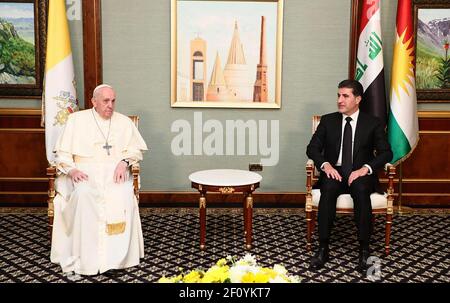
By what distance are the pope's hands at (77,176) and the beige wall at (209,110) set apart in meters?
1.65

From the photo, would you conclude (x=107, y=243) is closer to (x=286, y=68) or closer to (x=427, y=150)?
(x=286, y=68)

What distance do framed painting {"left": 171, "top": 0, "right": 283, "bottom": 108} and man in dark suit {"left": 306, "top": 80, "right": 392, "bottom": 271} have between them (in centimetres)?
122

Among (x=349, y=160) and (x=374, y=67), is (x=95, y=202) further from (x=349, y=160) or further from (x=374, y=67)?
(x=374, y=67)

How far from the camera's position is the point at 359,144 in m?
4.14

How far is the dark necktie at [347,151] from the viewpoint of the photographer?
412 centimetres

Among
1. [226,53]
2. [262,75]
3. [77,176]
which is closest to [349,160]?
[262,75]

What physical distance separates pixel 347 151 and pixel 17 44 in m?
3.43

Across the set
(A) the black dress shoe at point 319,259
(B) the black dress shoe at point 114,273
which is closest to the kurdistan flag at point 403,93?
(A) the black dress shoe at point 319,259

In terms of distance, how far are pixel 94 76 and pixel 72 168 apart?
5.41 ft

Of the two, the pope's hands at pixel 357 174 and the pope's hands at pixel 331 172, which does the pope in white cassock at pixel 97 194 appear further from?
the pope's hands at pixel 357 174

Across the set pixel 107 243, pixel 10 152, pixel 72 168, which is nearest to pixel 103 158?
pixel 72 168

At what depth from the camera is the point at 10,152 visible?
5.43 meters

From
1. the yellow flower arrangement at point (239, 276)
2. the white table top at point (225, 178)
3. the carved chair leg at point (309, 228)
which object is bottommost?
the carved chair leg at point (309, 228)

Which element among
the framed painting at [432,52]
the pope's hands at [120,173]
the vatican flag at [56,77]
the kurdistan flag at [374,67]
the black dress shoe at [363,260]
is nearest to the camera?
the black dress shoe at [363,260]
